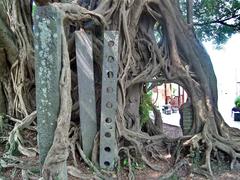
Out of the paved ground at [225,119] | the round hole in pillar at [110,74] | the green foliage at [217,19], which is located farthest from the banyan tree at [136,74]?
the paved ground at [225,119]

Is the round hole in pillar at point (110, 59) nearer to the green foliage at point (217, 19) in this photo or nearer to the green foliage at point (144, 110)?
the green foliage at point (144, 110)

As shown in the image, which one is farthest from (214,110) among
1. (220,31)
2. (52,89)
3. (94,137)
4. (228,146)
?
(52,89)

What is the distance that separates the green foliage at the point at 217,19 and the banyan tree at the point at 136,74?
1042mm

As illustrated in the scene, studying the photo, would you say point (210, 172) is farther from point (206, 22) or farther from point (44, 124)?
point (206, 22)

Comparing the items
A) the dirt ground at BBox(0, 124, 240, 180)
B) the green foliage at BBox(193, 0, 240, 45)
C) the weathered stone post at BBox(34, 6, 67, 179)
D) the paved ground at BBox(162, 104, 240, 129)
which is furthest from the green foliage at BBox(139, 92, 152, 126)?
the paved ground at BBox(162, 104, 240, 129)

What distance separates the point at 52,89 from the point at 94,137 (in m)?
1.22

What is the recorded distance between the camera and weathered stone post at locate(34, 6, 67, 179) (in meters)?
1.84

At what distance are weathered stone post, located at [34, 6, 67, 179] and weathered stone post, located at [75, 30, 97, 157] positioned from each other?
104 cm

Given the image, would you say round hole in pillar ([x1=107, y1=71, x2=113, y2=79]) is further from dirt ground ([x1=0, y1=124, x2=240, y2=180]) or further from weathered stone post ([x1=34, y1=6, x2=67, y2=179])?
weathered stone post ([x1=34, y1=6, x2=67, y2=179])

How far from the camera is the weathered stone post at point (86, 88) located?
2.97m

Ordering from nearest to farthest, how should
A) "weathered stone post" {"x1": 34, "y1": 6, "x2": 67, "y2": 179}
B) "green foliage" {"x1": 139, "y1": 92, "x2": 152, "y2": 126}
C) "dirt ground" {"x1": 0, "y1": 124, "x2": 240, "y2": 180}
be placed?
"weathered stone post" {"x1": 34, "y1": 6, "x2": 67, "y2": 179} → "dirt ground" {"x1": 0, "y1": 124, "x2": 240, "y2": 180} → "green foliage" {"x1": 139, "y1": 92, "x2": 152, "y2": 126}

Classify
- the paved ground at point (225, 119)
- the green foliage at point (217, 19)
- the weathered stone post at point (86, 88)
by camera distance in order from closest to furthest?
the weathered stone post at point (86, 88), the green foliage at point (217, 19), the paved ground at point (225, 119)

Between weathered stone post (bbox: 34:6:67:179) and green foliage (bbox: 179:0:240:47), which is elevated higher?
green foliage (bbox: 179:0:240:47)

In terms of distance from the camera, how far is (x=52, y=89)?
1.90m
